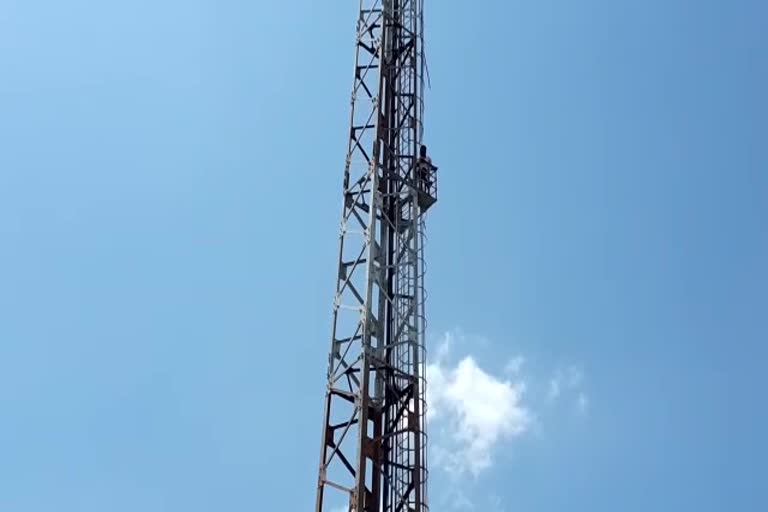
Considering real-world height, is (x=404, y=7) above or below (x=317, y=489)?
above

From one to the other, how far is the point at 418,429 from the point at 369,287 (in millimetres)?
4401

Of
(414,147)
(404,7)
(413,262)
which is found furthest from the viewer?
(404,7)

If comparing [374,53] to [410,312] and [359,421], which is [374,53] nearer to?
[410,312]

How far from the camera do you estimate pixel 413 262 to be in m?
32.2

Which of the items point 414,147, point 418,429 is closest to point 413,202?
point 414,147

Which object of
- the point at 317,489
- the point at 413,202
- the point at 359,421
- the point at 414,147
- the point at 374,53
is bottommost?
the point at 317,489

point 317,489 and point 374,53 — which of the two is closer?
point 317,489

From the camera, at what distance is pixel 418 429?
30031 millimetres

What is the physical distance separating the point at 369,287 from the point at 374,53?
372 inches

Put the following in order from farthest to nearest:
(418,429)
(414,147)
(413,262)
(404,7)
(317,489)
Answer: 1. (404,7)
2. (414,147)
3. (413,262)
4. (418,429)
5. (317,489)

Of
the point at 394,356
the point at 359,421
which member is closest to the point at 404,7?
the point at 394,356

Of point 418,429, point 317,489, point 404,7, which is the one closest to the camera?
point 317,489

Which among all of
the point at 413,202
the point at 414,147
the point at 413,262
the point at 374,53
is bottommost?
the point at 413,262

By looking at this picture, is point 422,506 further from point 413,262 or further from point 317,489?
point 413,262
